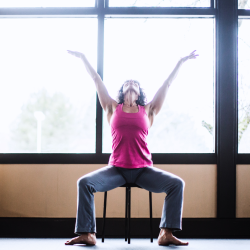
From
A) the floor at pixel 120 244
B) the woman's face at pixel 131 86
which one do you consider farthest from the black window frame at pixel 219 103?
the woman's face at pixel 131 86

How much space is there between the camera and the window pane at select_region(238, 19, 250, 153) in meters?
2.60

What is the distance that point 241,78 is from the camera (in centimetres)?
262

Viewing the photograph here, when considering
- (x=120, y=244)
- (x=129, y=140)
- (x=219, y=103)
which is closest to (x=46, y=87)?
(x=129, y=140)

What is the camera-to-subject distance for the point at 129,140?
6.88 feet

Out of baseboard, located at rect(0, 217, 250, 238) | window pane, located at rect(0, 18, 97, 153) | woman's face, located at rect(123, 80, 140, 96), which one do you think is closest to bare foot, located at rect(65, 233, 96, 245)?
baseboard, located at rect(0, 217, 250, 238)

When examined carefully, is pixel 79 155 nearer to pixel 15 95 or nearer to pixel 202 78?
pixel 15 95

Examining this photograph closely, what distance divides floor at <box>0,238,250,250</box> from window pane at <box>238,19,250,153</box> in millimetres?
964

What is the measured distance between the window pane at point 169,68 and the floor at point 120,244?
2.78 ft

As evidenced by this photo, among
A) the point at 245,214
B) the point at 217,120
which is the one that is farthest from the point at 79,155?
the point at 245,214

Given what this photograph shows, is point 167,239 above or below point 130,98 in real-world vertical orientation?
below

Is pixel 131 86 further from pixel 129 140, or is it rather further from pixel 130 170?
pixel 130 170

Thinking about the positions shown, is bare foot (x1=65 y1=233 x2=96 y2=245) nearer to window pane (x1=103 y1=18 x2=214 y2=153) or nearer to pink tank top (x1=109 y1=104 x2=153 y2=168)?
pink tank top (x1=109 y1=104 x2=153 y2=168)

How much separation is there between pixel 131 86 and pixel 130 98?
4.1 inches

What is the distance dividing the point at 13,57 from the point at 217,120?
7.08 ft
